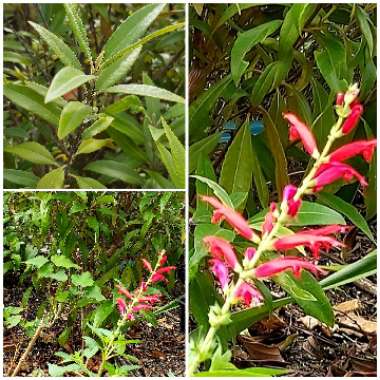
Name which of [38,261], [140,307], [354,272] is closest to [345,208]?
[354,272]

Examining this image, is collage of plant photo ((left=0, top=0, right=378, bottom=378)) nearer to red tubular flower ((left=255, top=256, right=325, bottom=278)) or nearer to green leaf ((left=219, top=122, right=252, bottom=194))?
green leaf ((left=219, top=122, right=252, bottom=194))

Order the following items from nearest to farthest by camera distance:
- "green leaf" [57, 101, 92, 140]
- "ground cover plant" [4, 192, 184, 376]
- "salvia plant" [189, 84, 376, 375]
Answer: "salvia plant" [189, 84, 376, 375], "green leaf" [57, 101, 92, 140], "ground cover plant" [4, 192, 184, 376]

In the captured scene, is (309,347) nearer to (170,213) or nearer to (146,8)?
(170,213)

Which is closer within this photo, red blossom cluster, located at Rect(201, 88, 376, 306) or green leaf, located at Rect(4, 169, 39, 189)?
red blossom cluster, located at Rect(201, 88, 376, 306)

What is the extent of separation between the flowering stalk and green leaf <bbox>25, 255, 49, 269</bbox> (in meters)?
0.10

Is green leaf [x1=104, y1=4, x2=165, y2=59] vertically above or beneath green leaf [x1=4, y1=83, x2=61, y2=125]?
above

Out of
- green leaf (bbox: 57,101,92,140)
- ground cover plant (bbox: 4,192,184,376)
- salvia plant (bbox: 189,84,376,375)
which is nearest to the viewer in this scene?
salvia plant (bbox: 189,84,376,375)

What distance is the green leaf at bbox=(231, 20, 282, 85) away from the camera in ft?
2.75

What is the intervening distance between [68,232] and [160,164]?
148 millimetres

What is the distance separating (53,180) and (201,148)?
20cm

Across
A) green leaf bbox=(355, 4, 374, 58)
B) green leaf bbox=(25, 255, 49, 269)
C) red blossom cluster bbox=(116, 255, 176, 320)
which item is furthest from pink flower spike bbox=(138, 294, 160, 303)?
green leaf bbox=(355, 4, 374, 58)

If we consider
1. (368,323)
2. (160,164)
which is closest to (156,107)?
(160,164)

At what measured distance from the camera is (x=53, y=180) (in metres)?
0.86

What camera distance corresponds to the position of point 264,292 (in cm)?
89
